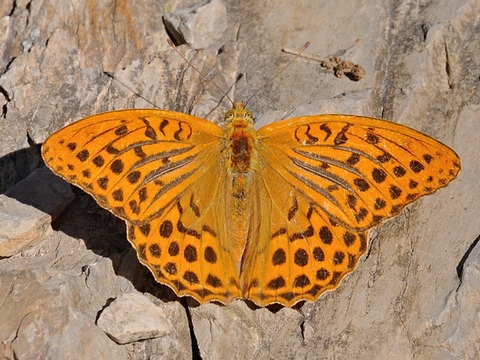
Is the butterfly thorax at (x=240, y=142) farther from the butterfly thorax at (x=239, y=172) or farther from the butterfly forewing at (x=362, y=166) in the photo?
the butterfly forewing at (x=362, y=166)

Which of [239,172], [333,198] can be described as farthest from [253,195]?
[333,198]

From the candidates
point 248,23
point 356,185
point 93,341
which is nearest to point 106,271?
point 93,341

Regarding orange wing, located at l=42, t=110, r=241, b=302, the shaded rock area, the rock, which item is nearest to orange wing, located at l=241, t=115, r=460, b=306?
orange wing, located at l=42, t=110, r=241, b=302

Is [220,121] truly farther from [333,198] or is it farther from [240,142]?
[333,198]

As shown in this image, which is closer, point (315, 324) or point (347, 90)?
point (315, 324)

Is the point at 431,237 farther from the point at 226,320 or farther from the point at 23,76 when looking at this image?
the point at 23,76
